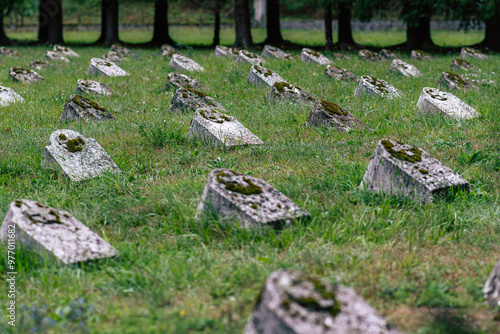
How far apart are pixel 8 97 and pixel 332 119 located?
5.93 metres

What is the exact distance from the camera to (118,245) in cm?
346

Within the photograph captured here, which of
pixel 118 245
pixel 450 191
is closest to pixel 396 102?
pixel 450 191

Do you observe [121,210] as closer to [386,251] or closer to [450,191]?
[386,251]

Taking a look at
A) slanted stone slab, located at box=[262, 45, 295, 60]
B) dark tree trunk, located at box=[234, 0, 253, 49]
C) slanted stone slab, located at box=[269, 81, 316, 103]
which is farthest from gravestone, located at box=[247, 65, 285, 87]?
dark tree trunk, located at box=[234, 0, 253, 49]

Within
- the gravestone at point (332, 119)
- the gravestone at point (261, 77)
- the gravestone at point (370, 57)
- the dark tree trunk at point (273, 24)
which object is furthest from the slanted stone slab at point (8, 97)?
the dark tree trunk at point (273, 24)

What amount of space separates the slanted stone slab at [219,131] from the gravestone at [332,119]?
3.26ft

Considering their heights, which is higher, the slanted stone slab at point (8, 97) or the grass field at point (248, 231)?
the grass field at point (248, 231)

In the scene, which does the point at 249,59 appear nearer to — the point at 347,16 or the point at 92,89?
the point at 92,89

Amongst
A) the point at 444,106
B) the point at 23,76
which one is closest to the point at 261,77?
the point at 444,106

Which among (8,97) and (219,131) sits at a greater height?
(219,131)

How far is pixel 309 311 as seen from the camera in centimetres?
210

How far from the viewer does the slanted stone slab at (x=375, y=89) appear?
324 inches

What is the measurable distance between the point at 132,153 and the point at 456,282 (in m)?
3.98

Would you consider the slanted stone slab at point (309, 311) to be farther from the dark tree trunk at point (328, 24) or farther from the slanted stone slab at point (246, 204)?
the dark tree trunk at point (328, 24)
